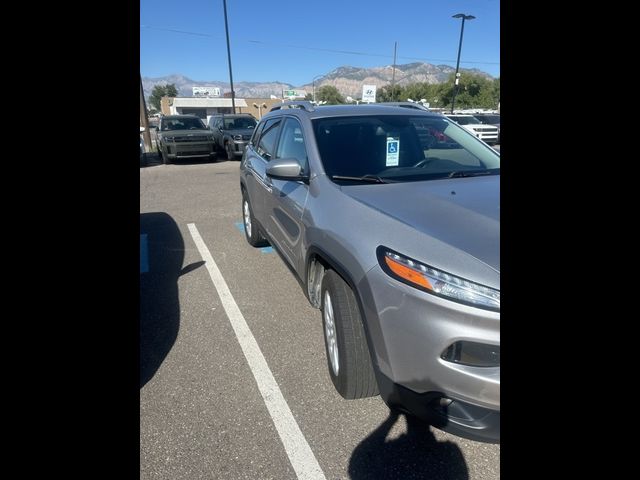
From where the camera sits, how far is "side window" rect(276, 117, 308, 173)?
10.3ft

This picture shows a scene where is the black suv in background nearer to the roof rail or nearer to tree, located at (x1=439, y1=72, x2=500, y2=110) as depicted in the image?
the roof rail

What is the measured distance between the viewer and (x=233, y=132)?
15.5 metres

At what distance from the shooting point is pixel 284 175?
2.79 m

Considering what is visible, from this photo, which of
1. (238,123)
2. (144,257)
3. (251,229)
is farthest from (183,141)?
(251,229)

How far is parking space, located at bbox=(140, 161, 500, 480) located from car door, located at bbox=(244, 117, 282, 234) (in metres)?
0.78

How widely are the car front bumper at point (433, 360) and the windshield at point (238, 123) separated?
50.9 feet

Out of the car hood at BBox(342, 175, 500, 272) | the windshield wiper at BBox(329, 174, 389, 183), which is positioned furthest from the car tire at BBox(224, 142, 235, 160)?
the car hood at BBox(342, 175, 500, 272)

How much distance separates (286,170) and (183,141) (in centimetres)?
1258

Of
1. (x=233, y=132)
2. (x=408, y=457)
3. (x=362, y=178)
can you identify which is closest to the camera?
(x=408, y=457)

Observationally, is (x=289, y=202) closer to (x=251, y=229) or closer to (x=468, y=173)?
(x=468, y=173)

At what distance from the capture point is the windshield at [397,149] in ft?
9.27
